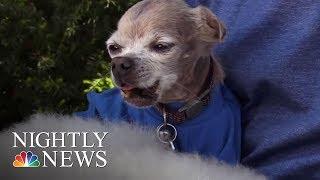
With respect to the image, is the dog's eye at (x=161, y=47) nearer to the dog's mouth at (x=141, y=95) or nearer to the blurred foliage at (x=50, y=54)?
the dog's mouth at (x=141, y=95)

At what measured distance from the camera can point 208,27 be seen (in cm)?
61

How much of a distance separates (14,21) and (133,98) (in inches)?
12.8

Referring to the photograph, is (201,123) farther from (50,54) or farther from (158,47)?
(50,54)

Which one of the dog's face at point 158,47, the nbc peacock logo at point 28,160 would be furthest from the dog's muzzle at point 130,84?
the nbc peacock logo at point 28,160

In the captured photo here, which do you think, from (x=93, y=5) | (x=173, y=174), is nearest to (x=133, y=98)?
(x=173, y=174)

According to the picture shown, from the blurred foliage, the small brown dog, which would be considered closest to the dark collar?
the small brown dog

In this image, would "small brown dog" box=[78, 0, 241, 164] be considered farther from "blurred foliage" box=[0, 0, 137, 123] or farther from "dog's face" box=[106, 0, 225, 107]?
"blurred foliage" box=[0, 0, 137, 123]

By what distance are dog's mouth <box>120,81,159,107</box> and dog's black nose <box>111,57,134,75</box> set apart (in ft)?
0.07

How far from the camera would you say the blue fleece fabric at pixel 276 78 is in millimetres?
670

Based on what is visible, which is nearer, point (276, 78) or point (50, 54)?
point (276, 78)

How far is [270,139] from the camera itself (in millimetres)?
706

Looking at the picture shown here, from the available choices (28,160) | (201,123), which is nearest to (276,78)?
(201,123)

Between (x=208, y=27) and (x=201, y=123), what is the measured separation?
0.36 feet

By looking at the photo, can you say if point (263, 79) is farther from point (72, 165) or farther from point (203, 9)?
point (72, 165)
